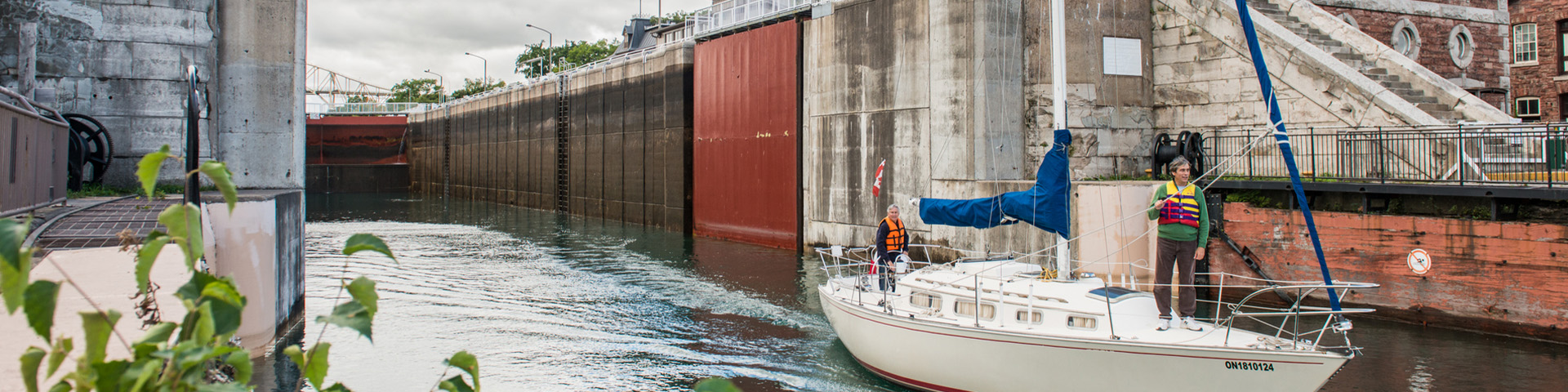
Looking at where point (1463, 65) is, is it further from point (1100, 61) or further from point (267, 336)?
point (267, 336)

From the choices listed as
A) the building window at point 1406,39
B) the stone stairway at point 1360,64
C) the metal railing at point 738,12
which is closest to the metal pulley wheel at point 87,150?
the metal railing at point 738,12

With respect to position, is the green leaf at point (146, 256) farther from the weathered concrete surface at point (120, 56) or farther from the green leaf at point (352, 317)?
the weathered concrete surface at point (120, 56)

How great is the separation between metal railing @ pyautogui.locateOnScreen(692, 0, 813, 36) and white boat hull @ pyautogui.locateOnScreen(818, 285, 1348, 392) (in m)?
15.3

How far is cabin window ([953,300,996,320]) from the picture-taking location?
1003 cm

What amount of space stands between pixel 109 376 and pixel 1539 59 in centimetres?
3715

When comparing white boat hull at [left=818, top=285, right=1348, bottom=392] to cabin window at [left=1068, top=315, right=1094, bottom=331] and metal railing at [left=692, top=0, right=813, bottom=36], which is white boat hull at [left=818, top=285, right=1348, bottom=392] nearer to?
cabin window at [left=1068, top=315, right=1094, bottom=331]

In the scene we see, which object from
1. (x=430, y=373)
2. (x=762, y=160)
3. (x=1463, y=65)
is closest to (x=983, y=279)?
(x=430, y=373)

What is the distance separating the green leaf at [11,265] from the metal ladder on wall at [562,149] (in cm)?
3830

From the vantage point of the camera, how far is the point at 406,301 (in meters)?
16.5

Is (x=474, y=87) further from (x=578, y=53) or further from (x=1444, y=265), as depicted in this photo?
(x=1444, y=265)

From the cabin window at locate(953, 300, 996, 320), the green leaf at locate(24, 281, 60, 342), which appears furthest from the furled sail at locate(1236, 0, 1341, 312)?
the green leaf at locate(24, 281, 60, 342)

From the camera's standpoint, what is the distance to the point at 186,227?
2.44 meters

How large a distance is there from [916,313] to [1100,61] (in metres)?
12.0

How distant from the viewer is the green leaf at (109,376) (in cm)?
231
